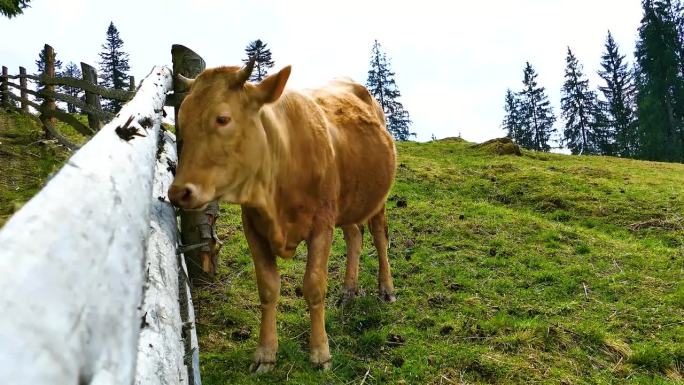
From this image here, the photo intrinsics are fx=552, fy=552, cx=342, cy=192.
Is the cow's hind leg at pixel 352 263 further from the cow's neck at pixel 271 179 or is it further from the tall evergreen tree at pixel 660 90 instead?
the tall evergreen tree at pixel 660 90

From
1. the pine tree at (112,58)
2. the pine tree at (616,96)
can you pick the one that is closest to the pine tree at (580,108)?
the pine tree at (616,96)

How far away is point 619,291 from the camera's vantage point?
6.23 m

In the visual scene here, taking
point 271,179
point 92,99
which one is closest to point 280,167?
point 271,179

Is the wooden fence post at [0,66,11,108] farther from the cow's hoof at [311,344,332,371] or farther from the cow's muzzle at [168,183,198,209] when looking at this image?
the cow's hoof at [311,344,332,371]

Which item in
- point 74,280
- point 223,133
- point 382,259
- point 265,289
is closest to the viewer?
point 74,280

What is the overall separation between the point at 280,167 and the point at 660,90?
48.9 meters

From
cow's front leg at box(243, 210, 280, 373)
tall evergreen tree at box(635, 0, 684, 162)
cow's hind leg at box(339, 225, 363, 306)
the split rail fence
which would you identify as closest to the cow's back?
cow's hind leg at box(339, 225, 363, 306)

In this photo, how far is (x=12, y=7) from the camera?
13.5m

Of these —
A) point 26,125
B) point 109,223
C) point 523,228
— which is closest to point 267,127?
point 109,223

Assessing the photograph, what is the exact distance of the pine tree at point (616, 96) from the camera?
5038 cm

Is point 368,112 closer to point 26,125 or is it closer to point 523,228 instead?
point 523,228

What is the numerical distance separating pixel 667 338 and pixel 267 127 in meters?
4.06

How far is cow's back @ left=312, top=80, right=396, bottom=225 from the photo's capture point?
16.2ft

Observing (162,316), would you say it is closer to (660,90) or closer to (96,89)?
(96,89)
